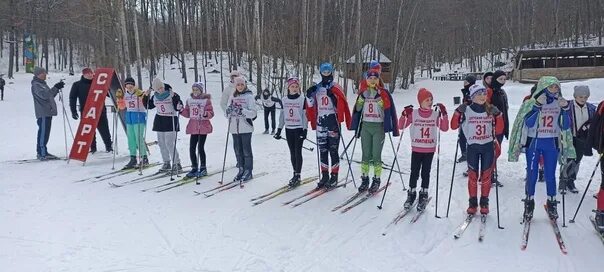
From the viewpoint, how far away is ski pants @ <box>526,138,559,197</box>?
5375mm

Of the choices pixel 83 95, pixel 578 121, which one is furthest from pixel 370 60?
pixel 578 121

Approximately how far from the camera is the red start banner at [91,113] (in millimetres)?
9320

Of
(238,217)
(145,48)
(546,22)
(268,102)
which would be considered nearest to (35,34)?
(145,48)

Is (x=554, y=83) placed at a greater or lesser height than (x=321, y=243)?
greater

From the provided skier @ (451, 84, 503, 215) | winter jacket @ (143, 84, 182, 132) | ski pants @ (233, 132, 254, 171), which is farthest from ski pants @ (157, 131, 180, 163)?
skier @ (451, 84, 503, 215)

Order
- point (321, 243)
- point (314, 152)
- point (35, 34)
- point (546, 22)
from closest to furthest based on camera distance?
point (321, 243) → point (314, 152) → point (35, 34) → point (546, 22)

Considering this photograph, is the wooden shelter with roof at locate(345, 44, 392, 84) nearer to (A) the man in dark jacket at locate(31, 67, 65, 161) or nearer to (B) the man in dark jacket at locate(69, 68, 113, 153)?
(B) the man in dark jacket at locate(69, 68, 113, 153)

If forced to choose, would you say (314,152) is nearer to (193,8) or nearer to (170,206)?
(170,206)

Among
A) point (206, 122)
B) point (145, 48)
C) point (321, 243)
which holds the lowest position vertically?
point (321, 243)

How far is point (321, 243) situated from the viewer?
16.4 ft

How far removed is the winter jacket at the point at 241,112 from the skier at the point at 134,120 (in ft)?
7.19

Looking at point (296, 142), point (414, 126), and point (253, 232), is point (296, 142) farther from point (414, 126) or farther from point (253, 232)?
point (253, 232)

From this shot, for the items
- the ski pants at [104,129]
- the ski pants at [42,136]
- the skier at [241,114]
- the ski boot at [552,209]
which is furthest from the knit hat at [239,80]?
the ski pants at [42,136]

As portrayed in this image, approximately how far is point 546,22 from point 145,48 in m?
42.4
